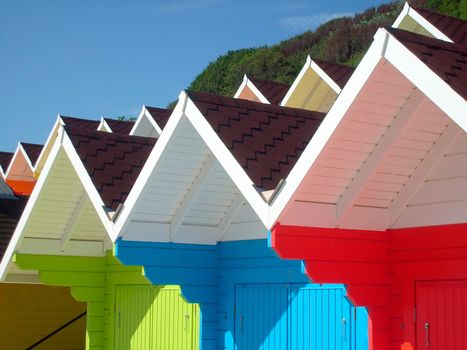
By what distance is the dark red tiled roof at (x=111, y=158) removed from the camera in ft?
31.8

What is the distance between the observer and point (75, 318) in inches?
585

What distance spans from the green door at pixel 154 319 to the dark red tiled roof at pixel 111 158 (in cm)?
171

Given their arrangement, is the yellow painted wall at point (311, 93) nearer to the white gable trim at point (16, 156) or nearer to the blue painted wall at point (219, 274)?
the blue painted wall at point (219, 274)

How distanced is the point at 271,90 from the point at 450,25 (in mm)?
7158

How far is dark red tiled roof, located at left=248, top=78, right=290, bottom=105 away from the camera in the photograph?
17.3 m

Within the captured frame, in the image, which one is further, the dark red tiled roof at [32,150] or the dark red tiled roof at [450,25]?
the dark red tiled roof at [32,150]

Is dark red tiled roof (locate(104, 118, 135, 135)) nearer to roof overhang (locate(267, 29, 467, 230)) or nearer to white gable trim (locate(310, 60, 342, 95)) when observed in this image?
white gable trim (locate(310, 60, 342, 95))

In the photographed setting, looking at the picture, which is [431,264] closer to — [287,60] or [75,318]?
[75,318]

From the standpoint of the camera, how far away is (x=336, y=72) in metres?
15.7

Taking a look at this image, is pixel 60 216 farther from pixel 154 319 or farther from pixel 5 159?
pixel 5 159

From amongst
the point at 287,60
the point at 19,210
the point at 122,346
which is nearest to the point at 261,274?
the point at 122,346

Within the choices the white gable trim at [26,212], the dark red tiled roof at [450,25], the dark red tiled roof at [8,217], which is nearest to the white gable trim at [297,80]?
the dark red tiled roof at [450,25]

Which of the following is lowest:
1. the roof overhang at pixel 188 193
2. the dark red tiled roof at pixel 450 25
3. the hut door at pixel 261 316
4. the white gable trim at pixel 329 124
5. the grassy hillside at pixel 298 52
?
the hut door at pixel 261 316

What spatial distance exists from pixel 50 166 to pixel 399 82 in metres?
5.74
